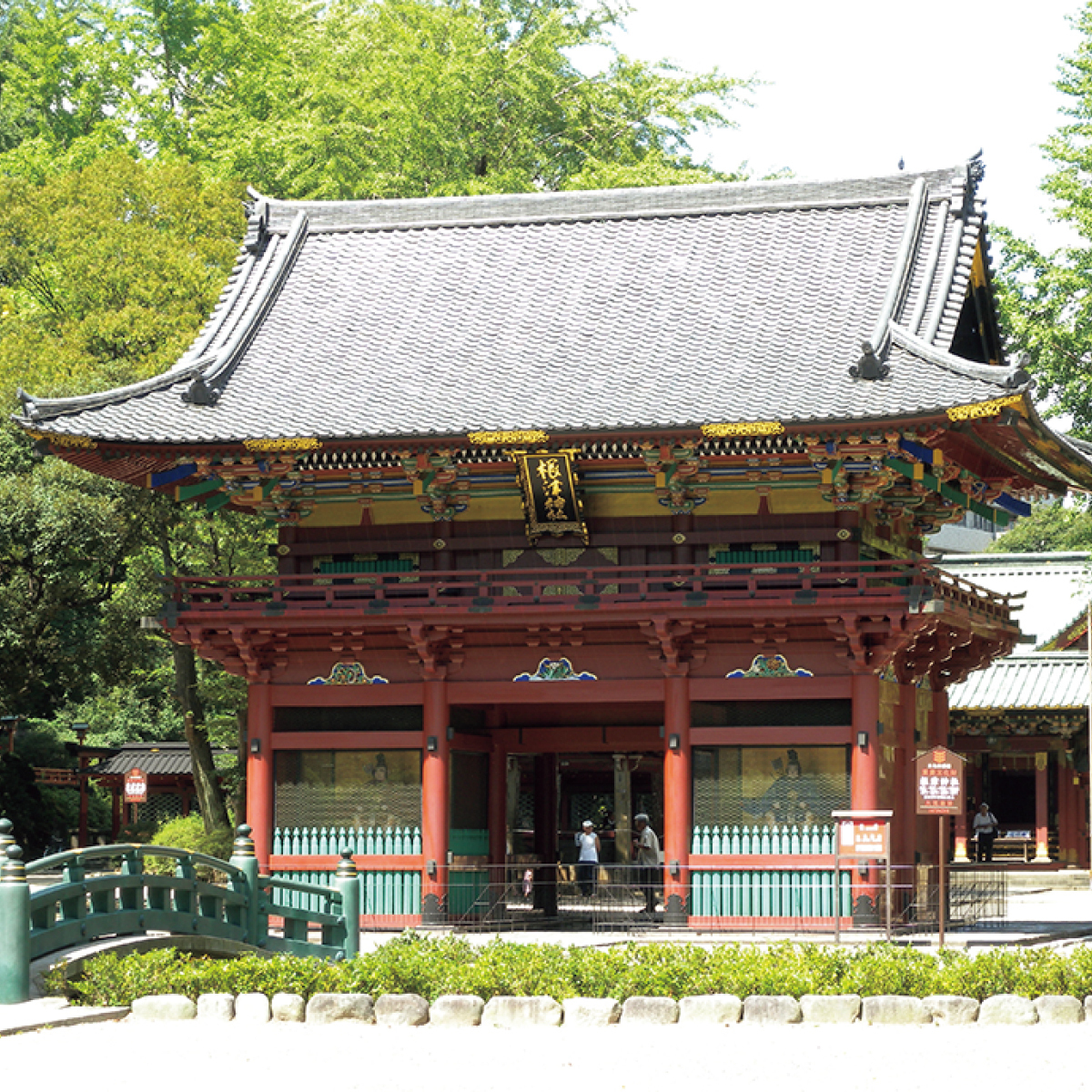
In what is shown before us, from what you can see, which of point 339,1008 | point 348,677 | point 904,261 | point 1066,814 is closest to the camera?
point 339,1008

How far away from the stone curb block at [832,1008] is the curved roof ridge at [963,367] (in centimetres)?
1101

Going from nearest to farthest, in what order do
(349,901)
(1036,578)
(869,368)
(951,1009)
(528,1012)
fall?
(951,1009)
(528,1012)
(349,901)
(869,368)
(1036,578)

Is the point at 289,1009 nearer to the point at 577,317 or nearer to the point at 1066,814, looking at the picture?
the point at 577,317

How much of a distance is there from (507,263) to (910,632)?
11.2 metres

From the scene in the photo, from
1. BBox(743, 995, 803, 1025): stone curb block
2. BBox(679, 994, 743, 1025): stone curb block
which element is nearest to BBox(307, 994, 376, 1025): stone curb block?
BBox(679, 994, 743, 1025): stone curb block

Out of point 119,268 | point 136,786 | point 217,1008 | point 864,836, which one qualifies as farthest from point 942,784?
point 119,268

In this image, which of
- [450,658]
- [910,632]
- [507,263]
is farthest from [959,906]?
[507,263]

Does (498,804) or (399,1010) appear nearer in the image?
(399,1010)

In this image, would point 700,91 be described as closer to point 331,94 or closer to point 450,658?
point 331,94

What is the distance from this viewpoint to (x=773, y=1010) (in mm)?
16938

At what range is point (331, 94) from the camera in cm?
5566

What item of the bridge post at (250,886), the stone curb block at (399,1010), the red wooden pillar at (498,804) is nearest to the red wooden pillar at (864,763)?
the red wooden pillar at (498,804)

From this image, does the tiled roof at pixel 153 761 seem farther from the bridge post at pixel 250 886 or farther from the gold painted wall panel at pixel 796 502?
the bridge post at pixel 250 886

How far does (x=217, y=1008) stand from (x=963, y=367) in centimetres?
1485
